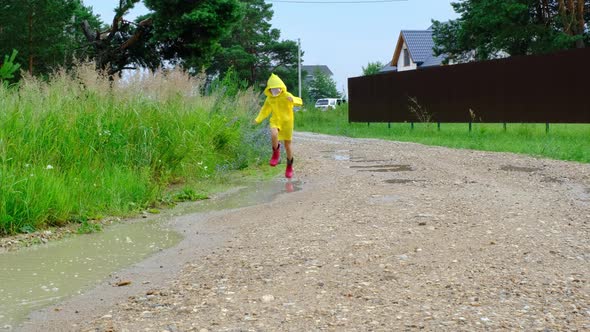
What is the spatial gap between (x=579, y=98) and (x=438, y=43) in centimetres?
1787

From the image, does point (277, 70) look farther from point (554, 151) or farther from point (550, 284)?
point (550, 284)

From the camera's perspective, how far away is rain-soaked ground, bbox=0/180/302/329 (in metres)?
4.41

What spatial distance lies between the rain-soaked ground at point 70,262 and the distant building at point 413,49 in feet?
171

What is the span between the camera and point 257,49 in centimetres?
5625

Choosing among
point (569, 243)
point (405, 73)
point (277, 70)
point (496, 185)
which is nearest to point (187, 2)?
point (405, 73)

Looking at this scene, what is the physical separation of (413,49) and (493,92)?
4085cm

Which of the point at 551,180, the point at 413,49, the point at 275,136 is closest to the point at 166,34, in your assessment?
the point at 275,136

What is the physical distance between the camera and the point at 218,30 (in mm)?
19969

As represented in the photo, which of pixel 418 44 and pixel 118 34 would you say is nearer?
pixel 118 34

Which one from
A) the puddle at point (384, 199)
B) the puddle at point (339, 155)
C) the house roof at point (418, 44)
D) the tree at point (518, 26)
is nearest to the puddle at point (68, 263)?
the puddle at point (384, 199)

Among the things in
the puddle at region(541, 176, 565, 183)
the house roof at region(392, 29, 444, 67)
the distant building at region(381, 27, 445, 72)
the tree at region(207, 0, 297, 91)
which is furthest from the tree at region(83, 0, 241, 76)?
the house roof at region(392, 29, 444, 67)

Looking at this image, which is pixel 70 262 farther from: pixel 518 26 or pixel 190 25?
pixel 518 26

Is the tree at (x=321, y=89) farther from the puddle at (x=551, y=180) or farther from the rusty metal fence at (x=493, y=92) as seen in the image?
the puddle at (x=551, y=180)

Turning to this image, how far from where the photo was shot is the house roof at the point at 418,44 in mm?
58531
